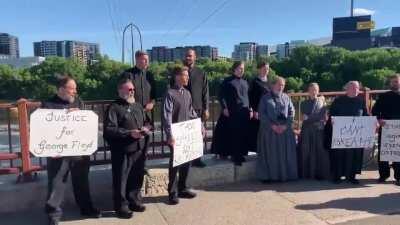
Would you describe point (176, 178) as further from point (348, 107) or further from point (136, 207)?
point (348, 107)

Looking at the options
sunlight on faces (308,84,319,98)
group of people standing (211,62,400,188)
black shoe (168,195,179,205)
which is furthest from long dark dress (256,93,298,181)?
black shoe (168,195,179,205)

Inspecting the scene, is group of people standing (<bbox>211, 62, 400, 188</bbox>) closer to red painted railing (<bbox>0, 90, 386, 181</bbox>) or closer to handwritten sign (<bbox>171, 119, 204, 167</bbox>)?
red painted railing (<bbox>0, 90, 386, 181</bbox>)

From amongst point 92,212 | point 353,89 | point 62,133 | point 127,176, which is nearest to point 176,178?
point 127,176

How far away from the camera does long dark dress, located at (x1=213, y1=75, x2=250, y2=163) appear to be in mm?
7367

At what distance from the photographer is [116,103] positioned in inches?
231

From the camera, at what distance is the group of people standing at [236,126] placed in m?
5.92

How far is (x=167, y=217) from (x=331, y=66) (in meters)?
61.3

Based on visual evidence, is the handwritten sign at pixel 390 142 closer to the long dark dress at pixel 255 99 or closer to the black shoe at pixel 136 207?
the long dark dress at pixel 255 99

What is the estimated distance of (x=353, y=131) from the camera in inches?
296

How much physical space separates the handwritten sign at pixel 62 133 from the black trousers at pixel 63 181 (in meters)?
0.11

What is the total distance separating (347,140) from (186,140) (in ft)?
8.51

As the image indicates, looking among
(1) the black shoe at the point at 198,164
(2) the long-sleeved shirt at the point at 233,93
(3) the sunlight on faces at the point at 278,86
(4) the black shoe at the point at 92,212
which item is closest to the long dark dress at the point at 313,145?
(3) the sunlight on faces at the point at 278,86

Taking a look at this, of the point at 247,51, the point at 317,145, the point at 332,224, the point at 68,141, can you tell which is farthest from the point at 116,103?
the point at 247,51

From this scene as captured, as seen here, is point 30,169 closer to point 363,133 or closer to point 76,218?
point 76,218
